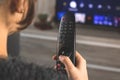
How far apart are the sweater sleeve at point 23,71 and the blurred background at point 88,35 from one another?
6.01 feet

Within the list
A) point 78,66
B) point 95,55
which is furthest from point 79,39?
point 78,66

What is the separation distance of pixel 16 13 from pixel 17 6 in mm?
16

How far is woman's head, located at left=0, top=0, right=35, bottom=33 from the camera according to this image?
59 cm

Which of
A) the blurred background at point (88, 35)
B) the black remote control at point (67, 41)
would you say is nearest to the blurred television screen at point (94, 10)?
the blurred background at point (88, 35)

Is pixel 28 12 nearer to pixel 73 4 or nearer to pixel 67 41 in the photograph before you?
pixel 67 41

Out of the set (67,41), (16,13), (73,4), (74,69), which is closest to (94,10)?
(73,4)

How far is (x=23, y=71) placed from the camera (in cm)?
58

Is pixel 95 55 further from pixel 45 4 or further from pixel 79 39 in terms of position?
pixel 45 4

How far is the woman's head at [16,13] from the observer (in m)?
0.59

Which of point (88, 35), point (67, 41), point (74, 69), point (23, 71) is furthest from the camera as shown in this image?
point (88, 35)

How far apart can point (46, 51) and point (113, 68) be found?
19.9 inches

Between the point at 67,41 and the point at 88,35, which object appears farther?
the point at 88,35

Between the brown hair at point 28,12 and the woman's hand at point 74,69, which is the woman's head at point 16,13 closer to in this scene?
the brown hair at point 28,12

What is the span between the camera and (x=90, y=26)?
263 cm
